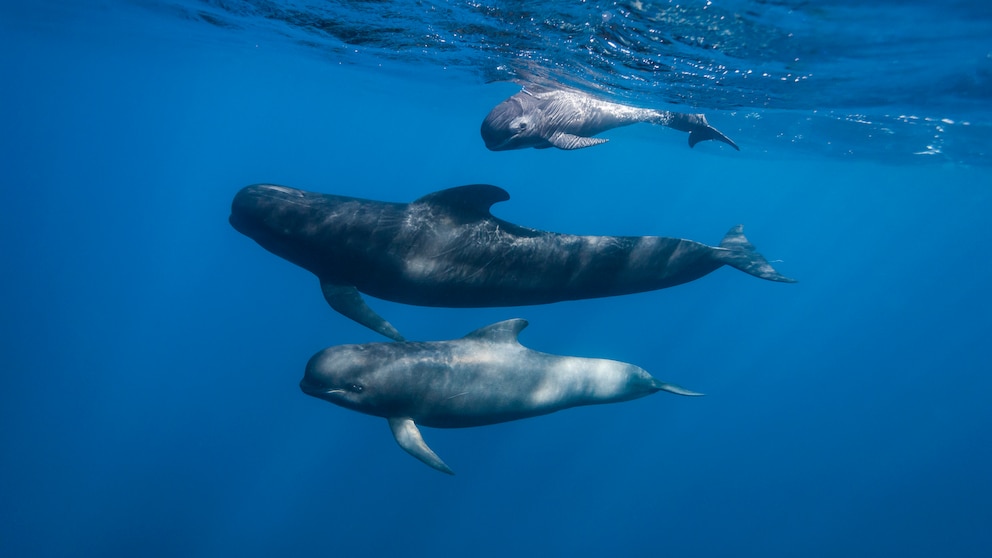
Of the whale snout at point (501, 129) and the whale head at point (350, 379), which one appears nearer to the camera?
the whale head at point (350, 379)

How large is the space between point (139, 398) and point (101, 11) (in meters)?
29.3

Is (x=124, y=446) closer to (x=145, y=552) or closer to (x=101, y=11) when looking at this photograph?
(x=145, y=552)

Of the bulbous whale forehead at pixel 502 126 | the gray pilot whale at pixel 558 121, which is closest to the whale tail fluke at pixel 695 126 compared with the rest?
the gray pilot whale at pixel 558 121

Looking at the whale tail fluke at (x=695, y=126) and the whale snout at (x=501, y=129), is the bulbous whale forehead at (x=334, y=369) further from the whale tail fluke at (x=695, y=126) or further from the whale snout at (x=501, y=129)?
the whale tail fluke at (x=695, y=126)

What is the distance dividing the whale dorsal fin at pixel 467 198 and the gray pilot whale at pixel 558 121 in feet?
5.37

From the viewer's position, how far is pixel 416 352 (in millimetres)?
7906

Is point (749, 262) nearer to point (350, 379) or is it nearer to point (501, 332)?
point (501, 332)

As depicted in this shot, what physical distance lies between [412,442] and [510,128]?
4990 mm

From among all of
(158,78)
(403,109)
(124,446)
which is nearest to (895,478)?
(403,109)

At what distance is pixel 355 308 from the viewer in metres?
7.35

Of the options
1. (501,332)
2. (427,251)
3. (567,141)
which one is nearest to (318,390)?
(427,251)

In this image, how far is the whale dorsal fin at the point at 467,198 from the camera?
7.54 m

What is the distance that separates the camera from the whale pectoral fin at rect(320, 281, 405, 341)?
288 inches

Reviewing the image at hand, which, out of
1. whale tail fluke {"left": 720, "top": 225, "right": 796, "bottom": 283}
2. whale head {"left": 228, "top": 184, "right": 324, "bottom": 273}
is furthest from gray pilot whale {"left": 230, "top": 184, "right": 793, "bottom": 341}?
whale tail fluke {"left": 720, "top": 225, "right": 796, "bottom": 283}
